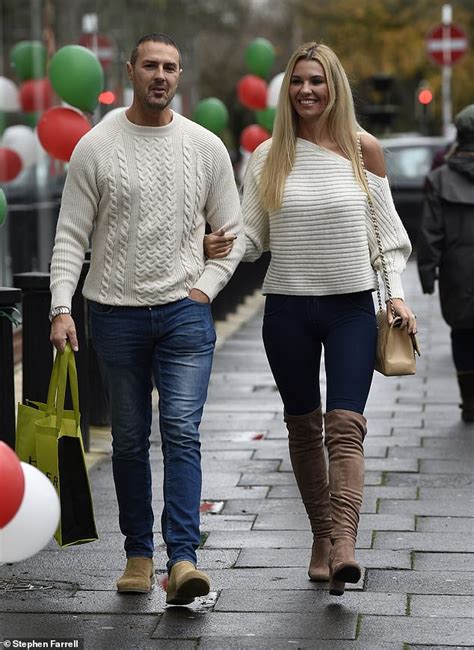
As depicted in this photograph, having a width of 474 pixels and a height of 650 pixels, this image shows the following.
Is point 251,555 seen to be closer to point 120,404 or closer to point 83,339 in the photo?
point 120,404

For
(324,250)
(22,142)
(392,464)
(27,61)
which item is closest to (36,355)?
(392,464)

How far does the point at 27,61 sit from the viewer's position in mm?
13234

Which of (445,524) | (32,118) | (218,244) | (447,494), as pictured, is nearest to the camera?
(218,244)

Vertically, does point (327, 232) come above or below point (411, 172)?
above

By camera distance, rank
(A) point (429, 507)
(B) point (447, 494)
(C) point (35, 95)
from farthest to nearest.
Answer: (C) point (35, 95) → (B) point (447, 494) → (A) point (429, 507)

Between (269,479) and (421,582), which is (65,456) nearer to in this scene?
(421,582)

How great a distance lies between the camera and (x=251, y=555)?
5535 millimetres

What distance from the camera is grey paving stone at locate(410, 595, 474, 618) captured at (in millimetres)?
4719

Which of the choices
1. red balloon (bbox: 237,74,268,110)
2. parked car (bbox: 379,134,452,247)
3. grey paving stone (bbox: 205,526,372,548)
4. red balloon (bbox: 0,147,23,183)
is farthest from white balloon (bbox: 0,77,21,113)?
parked car (bbox: 379,134,452,247)

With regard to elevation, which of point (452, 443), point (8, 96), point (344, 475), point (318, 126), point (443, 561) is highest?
point (318, 126)

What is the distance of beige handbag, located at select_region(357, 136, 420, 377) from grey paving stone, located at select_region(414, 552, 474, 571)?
77 centimetres

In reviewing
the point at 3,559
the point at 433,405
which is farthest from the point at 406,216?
the point at 3,559

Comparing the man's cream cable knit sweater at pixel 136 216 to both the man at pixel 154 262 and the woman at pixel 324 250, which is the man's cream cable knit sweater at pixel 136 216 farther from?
the woman at pixel 324 250

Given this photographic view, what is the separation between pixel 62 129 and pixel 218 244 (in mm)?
4861
